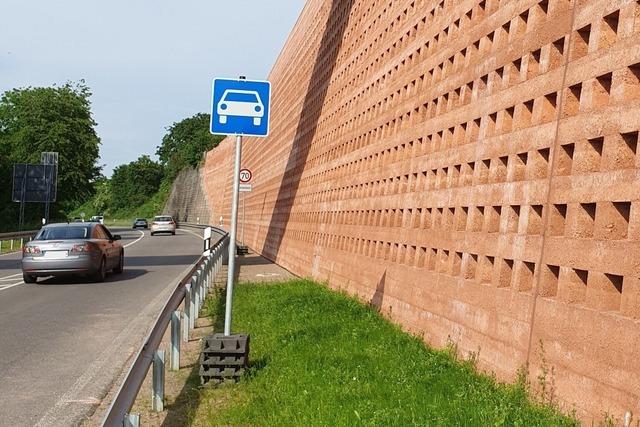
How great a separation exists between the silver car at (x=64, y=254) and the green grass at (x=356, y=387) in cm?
796

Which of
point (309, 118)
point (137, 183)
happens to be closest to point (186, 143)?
point (137, 183)

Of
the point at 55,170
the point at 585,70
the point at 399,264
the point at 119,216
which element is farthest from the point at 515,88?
the point at 119,216

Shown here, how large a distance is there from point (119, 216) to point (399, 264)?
143969 millimetres

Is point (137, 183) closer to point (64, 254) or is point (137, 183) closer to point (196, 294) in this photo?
point (64, 254)

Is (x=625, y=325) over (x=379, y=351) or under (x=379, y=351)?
over

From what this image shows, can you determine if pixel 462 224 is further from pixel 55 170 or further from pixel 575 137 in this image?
pixel 55 170

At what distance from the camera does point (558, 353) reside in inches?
209

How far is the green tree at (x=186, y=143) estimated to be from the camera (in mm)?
126125

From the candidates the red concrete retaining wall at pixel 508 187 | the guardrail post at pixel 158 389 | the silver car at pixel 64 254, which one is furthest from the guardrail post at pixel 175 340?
the silver car at pixel 64 254

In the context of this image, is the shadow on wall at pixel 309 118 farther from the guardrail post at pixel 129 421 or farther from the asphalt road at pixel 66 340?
the guardrail post at pixel 129 421

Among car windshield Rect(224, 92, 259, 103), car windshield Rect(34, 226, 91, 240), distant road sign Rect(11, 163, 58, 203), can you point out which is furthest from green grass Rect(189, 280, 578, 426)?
distant road sign Rect(11, 163, 58, 203)

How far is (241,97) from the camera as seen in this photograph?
315 inches

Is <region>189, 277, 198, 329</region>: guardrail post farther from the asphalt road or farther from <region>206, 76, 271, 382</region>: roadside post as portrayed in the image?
<region>206, 76, 271, 382</region>: roadside post

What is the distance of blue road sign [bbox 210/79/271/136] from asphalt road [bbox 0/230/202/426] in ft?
9.19
